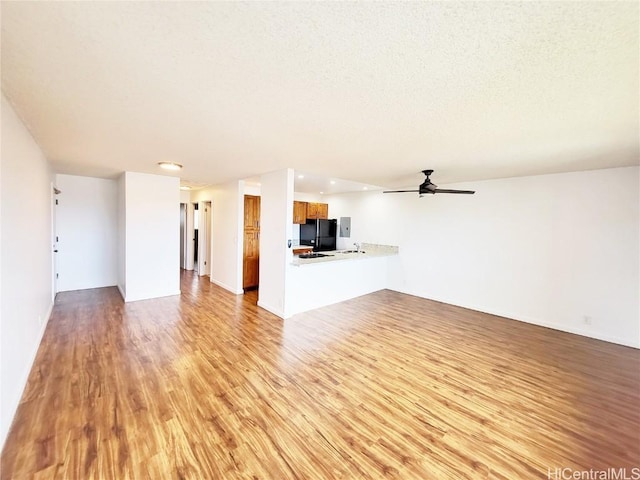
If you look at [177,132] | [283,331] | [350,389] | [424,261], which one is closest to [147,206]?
[177,132]

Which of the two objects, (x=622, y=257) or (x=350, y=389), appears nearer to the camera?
(x=350, y=389)

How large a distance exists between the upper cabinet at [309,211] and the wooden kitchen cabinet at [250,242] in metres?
1.29

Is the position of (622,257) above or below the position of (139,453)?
above

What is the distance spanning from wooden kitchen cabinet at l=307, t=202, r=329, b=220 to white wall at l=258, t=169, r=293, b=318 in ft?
8.90

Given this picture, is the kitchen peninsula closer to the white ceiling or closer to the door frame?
the white ceiling

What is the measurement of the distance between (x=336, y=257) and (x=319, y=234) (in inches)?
86.7

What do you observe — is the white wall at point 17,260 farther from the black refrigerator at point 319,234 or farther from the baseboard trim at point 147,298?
the black refrigerator at point 319,234

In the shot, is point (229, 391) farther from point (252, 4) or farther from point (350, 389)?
point (252, 4)

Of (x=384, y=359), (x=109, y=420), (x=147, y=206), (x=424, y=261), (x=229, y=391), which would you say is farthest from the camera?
(x=424, y=261)

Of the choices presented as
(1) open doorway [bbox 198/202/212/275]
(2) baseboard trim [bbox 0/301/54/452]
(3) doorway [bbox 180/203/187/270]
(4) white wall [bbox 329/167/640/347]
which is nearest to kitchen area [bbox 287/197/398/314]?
(4) white wall [bbox 329/167/640/347]

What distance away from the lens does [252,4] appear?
1.05 metres

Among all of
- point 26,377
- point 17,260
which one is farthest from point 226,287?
point 17,260

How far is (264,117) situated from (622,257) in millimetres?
5009

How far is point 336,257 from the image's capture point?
5.10m
